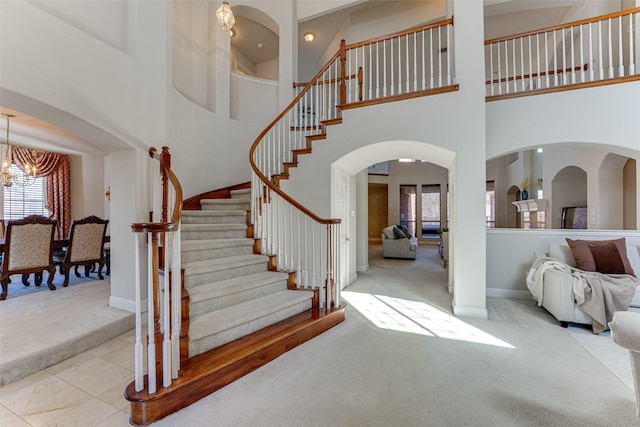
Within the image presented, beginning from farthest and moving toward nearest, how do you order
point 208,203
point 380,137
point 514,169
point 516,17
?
point 514,169 < point 516,17 < point 208,203 < point 380,137

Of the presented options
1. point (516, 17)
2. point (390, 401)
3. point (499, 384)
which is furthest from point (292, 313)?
point (516, 17)

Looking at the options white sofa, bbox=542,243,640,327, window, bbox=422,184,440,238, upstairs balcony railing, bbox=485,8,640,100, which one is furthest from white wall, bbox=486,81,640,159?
window, bbox=422,184,440,238

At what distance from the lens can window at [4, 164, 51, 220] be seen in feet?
19.3

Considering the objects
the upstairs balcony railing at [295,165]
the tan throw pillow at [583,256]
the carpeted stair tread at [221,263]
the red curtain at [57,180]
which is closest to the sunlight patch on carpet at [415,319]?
the upstairs balcony railing at [295,165]

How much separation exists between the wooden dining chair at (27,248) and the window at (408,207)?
10451mm

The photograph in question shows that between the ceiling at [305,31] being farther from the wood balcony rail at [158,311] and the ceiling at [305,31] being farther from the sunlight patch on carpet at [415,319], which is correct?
the sunlight patch on carpet at [415,319]

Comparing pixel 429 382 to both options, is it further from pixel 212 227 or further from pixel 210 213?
pixel 210 213

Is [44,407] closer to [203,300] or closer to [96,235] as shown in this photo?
[203,300]

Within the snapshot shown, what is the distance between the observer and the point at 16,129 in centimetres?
469

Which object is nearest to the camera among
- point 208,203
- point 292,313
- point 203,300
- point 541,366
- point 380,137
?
point 541,366

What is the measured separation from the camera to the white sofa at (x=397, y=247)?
7609mm

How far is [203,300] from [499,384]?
2490 millimetres

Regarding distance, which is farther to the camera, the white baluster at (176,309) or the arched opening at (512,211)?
the arched opening at (512,211)

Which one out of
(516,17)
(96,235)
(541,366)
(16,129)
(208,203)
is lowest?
(541,366)
